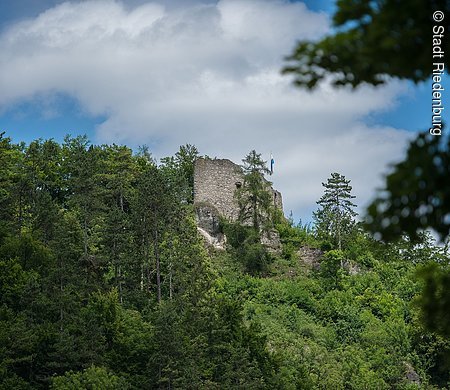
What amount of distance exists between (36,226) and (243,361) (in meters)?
13.5

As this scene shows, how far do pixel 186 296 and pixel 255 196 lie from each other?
12.9 meters

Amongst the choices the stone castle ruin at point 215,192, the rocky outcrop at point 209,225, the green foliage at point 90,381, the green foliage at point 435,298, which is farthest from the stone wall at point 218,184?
the green foliage at point 435,298

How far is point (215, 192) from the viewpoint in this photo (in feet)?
142

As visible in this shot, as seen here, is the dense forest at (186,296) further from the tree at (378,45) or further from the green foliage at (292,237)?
the tree at (378,45)

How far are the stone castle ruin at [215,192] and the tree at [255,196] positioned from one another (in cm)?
133

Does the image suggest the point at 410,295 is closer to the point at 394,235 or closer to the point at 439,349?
the point at 439,349

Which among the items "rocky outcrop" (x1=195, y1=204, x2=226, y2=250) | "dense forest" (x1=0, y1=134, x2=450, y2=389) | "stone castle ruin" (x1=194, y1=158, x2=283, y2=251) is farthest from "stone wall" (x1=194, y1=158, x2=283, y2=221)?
"dense forest" (x1=0, y1=134, x2=450, y2=389)

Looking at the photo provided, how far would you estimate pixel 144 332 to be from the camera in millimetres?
26500

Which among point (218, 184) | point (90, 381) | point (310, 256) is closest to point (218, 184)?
point (218, 184)

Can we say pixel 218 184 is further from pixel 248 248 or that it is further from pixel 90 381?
pixel 90 381

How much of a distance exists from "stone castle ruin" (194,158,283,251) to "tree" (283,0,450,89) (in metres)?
36.2

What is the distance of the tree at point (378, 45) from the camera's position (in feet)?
14.4

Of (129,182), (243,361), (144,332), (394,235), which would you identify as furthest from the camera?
(129,182)

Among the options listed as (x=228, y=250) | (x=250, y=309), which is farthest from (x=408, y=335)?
(x=228, y=250)
